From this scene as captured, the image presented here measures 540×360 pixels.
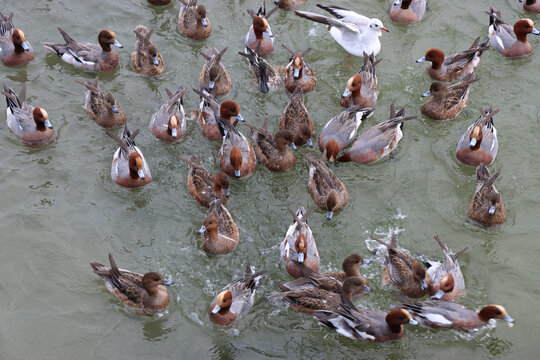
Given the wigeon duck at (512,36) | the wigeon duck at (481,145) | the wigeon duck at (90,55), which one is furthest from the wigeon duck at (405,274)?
the wigeon duck at (90,55)

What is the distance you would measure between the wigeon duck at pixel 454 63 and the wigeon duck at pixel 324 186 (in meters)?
3.46

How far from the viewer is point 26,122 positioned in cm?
1088

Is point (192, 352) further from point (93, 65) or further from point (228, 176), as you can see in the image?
point (93, 65)

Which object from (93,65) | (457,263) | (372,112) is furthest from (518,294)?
(93,65)

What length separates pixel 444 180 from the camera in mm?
10633

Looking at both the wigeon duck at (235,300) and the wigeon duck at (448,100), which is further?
the wigeon duck at (448,100)

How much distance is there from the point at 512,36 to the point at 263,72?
5.25 meters

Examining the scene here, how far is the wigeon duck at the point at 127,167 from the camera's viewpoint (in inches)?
399

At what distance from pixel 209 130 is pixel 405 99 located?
3848 millimetres

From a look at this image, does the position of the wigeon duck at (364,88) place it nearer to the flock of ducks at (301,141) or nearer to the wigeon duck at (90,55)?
the flock of ducks at (301,141)

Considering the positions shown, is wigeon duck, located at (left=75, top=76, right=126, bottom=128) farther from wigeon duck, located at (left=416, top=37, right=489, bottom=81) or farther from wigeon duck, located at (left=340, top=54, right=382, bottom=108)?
wigeon duck, located at (left=416, top=37, right=489, bottom=81)

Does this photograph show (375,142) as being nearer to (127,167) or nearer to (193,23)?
(127,167)

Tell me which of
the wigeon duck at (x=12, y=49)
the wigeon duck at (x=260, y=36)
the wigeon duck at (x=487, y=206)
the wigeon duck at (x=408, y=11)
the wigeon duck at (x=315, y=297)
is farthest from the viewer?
the wigeon duck at (x=408, y=11)

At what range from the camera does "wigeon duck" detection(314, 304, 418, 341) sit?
27.3 ft
